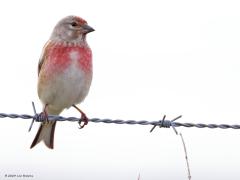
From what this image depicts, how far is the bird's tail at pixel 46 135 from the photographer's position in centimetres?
586

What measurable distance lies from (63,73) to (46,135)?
0.70m

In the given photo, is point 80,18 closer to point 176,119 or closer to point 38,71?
point 38,71

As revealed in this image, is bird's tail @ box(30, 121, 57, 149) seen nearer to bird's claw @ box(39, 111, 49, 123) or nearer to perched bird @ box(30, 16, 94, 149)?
perched bird @ box(30, 16, 94, 149)

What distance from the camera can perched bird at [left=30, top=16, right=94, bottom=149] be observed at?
552 centimetres

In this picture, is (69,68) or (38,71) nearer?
(69,68)

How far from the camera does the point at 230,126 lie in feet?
13.7

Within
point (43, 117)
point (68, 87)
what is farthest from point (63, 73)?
point (43, 117)

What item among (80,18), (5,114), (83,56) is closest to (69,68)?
(83,56)

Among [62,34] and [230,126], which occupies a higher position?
[62,34]

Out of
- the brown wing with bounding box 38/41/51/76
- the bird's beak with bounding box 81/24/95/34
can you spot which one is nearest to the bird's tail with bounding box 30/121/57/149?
the brown wing with bounding box 38/41/51/76

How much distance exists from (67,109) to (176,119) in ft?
6.60

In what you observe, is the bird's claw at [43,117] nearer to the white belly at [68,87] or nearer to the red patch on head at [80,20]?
the white belly at [68,87]

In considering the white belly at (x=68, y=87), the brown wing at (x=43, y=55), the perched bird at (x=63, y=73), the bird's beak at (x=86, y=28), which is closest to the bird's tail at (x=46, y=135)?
the perched bird at (x=63, y=73)

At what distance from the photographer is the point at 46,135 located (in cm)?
590
